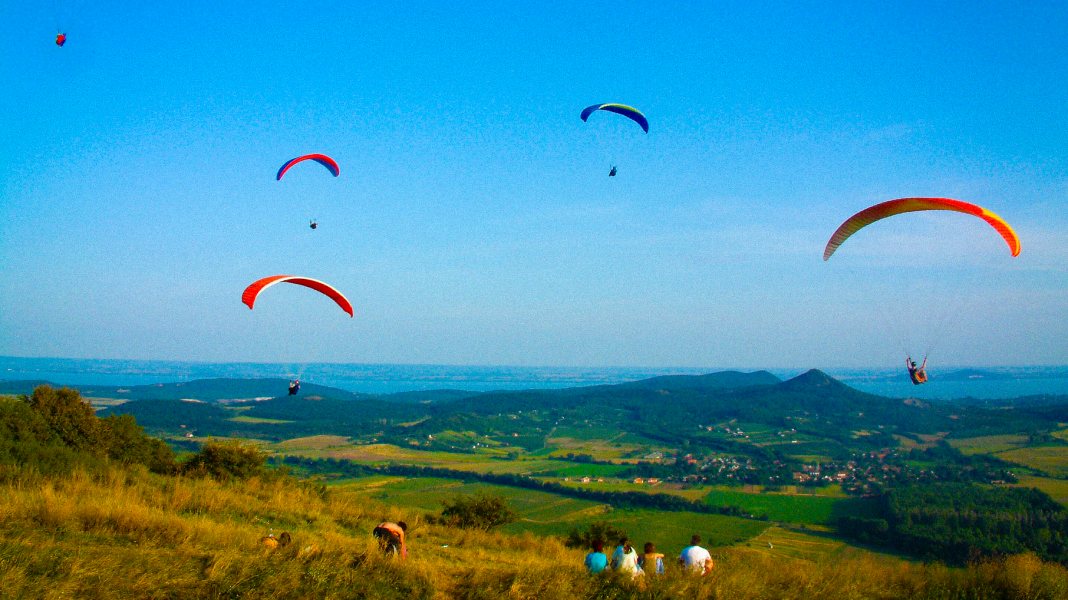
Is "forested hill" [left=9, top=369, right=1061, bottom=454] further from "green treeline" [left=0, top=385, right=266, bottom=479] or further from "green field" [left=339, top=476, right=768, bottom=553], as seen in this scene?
"green treeline" [left=0, top=385, right=266, bottom=479]

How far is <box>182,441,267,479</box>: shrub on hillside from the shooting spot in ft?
55.5

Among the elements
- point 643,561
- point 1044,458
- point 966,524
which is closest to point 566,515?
point 966,524

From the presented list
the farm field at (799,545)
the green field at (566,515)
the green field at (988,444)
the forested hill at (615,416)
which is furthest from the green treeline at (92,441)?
the green field at (988,444)

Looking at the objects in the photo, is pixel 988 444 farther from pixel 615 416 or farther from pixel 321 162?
pixel 321 162

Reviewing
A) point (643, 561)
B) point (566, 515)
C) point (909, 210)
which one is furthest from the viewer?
point (566, 515)

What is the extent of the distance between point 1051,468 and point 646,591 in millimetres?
63821

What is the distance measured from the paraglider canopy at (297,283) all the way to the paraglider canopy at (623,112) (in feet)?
39.0

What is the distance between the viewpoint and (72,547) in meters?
7.61

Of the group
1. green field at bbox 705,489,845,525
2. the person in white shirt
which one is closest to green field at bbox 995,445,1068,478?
green field at bbox 705,489,845,525

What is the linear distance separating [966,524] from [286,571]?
127 ft

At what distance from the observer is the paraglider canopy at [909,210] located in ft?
41.7

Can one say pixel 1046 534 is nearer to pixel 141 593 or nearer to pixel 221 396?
pixel 141 593

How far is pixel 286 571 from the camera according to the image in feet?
24.7

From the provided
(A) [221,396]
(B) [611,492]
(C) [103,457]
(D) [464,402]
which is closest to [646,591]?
(C) [103,457]
